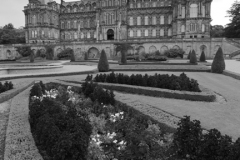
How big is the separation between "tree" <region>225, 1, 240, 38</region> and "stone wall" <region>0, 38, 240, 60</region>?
1200 cm

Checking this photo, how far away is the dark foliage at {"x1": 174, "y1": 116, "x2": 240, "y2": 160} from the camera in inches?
180

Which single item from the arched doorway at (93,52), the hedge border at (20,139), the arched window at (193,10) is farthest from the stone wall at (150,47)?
the hedge border at (20,139)

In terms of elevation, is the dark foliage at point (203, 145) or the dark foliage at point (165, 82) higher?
the dark foliage at point (165, 82)

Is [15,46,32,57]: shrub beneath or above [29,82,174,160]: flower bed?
above

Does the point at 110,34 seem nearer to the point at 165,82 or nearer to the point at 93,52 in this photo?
the point at 93,52

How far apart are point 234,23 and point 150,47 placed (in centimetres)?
2404

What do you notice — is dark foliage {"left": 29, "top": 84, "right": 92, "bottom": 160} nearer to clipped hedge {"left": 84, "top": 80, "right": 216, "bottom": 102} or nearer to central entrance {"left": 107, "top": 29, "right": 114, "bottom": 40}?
clipped hedge {"left": 84, "top": 80, "right": 216, "bottom": 102}

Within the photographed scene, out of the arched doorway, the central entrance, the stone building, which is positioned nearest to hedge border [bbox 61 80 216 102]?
the arched doorway

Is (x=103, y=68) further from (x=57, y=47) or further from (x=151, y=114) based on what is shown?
(x=57, y=47)

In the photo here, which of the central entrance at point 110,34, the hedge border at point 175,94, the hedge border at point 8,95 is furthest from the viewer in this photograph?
the central entrance at point 110,34

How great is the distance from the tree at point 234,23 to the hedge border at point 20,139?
59494mm

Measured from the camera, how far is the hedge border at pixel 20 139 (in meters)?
4.62

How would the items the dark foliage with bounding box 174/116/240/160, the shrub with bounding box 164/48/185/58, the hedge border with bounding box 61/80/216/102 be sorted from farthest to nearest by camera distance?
the shrub with bounding box 164/48/185/58 < the hedge border with bounding box 61/80/216/102 < the dark foliage with bounding box 174/116/240/160

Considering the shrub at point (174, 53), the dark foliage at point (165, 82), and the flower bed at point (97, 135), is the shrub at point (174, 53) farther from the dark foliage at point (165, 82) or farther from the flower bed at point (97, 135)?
the flower bed at point (97, 135)
